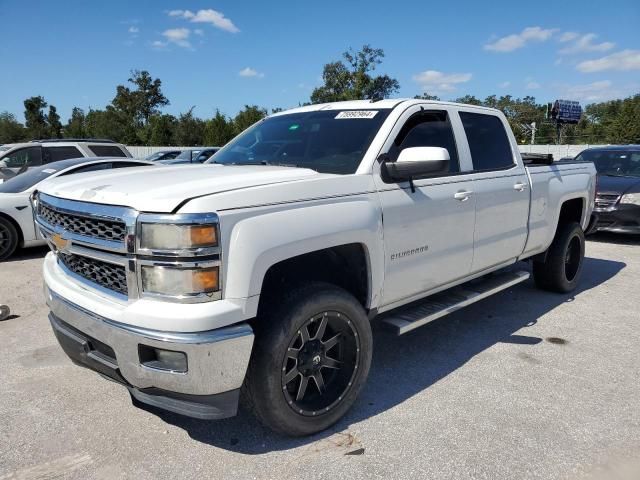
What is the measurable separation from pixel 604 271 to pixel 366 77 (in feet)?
127

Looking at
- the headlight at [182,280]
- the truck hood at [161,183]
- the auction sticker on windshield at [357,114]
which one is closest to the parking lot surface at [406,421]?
the headlight at [182,280]

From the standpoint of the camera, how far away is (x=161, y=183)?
262cm

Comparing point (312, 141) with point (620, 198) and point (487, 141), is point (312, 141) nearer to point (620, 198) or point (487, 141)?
point (487, 141)

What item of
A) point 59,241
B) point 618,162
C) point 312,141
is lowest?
point 59,241

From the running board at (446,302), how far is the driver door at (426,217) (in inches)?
6.1

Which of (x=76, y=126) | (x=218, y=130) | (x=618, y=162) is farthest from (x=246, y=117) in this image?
(x=618, y=162)

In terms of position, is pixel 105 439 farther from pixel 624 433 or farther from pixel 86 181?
pixel 624 433

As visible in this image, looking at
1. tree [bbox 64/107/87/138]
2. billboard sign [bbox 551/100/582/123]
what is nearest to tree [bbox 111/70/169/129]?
tree [bbox 64/107/87/138]

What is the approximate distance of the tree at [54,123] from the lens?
66.3 metres

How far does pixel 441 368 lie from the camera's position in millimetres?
3865

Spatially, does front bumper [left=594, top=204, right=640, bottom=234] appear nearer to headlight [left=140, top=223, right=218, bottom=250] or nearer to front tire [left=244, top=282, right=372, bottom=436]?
front tire [left=244, top=282, right=372, bottom=436]

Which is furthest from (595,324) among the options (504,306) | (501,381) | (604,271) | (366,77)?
(366,77)

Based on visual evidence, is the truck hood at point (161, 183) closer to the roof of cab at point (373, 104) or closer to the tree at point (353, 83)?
the roof of cab at point (373, 104)

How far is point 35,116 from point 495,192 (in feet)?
241
